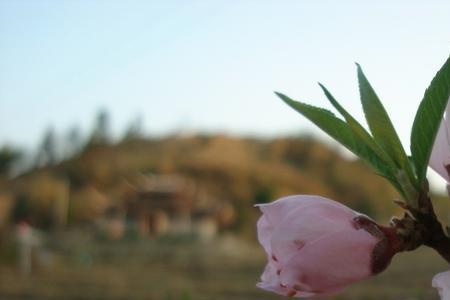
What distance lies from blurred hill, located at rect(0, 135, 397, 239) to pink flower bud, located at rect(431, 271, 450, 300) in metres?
15.2

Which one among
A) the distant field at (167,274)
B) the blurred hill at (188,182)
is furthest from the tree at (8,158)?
the distant field at (167,274)

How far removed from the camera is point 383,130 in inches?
16.0

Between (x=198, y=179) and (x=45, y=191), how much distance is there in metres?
4.90

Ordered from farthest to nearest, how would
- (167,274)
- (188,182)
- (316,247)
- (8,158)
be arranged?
(188,182) < (8,158) < (167,274) < (316,247)

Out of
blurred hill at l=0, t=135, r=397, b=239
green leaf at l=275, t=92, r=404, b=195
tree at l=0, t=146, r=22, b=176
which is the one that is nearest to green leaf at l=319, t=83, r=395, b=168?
green leaf at l=275, t=92, r=404, b=195

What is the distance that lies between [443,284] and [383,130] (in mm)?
98

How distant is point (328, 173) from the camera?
23.2m

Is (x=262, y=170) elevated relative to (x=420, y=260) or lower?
elevated

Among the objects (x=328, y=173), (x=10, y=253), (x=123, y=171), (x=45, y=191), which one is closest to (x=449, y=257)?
(x=10, y=253)

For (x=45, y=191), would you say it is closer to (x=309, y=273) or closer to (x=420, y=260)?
(x=420, y=260)

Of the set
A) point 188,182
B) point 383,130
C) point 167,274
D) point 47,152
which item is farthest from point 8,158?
point 383,130

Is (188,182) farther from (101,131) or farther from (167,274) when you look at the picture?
(167,274)

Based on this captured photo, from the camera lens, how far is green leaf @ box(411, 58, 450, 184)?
37 centimetres

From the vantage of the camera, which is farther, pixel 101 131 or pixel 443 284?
pixel 101 131
